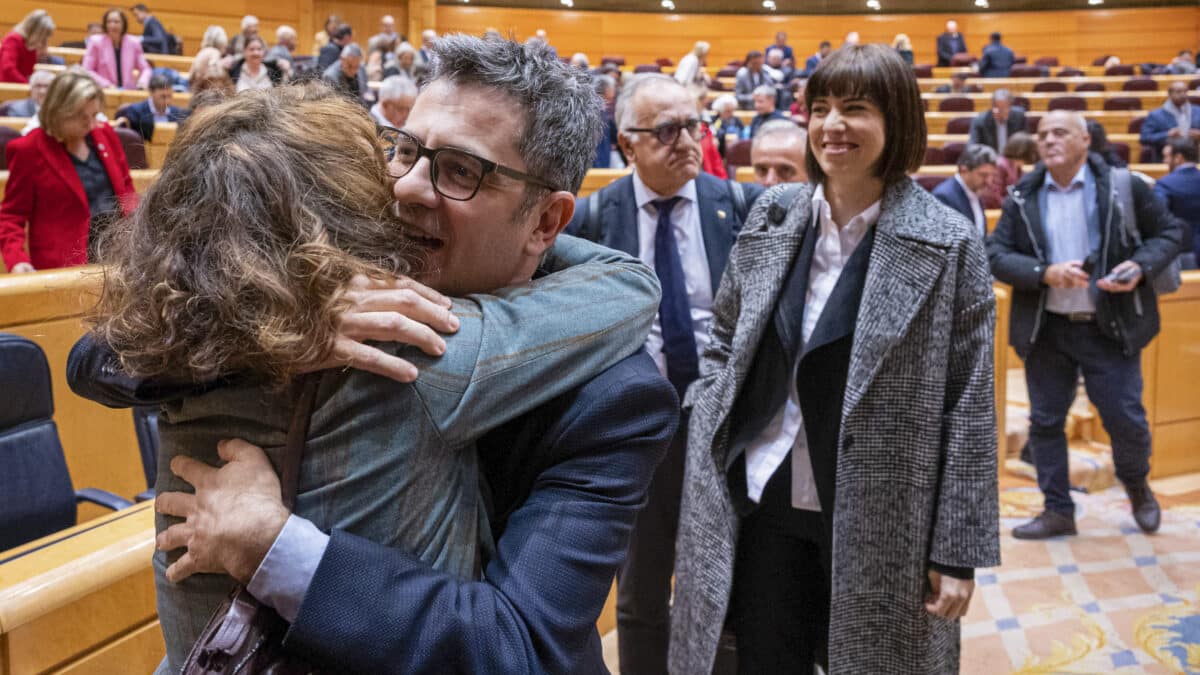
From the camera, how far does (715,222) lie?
2377 mm

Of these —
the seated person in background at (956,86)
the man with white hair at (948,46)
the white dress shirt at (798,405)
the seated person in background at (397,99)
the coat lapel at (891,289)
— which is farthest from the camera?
the man with white hair at (948,46)

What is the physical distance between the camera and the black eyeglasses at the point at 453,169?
876mm

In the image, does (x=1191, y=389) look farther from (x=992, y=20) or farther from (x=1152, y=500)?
(x=992, y=20)

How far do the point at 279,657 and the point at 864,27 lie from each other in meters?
18.8

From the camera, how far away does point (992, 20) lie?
697 inches

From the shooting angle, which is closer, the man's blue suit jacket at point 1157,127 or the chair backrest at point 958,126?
the man's blue suit jacket at point 1157,127

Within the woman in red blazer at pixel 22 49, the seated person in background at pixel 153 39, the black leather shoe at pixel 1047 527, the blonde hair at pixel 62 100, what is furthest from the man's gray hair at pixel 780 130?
the seated person in background at pixel 153 39

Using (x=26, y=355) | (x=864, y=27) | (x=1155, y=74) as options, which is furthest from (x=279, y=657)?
(x=864, y=27)

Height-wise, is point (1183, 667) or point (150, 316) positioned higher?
point (150, 316)

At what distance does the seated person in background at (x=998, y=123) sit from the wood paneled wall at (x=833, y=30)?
8697 mm

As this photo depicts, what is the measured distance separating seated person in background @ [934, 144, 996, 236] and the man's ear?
12.4 ft

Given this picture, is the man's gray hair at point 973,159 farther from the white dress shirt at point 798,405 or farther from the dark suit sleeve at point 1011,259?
the white dress shirt at point 798,405

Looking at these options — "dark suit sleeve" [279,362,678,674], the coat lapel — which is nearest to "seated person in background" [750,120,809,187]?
the coat lapel

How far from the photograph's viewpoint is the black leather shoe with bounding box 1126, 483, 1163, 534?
→ 3.71m
